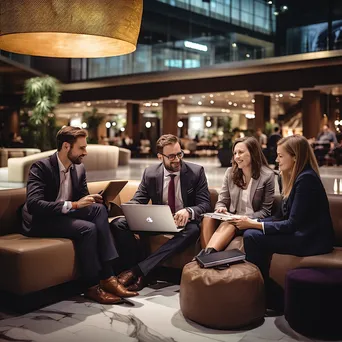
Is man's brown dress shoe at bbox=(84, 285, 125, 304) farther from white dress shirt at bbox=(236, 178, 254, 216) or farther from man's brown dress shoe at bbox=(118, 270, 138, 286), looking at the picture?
white dress shirt at bbox=(236, 178, 254, 216)

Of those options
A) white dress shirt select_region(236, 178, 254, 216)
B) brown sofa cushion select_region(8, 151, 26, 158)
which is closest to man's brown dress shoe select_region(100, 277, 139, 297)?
white dress shirt select_region(236, 178, 254, 216)

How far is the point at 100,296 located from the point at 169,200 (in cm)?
105

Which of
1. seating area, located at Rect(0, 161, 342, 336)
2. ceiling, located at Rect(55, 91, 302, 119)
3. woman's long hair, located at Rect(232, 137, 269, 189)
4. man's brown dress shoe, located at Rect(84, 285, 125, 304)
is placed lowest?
man's brown dress shoe, located at Rect(84, 285, 125, 304)

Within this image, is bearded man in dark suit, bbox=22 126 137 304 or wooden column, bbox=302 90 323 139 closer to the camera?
bearded man in dark suit, bbox=22 126 137 304

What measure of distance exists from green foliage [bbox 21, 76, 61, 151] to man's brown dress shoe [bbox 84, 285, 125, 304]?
42.1ft

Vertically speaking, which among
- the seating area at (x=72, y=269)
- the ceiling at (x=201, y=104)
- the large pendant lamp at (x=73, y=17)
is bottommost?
the seating area at (x=72, y=269)

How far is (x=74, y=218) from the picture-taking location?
3.94 metres

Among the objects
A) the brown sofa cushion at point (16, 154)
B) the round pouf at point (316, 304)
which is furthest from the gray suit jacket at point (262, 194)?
the brown sofa cushion at point (16, 154)

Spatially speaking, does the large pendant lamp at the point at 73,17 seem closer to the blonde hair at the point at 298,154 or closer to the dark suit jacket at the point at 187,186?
the blonde hair at the point at 298,154

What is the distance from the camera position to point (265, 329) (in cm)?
322

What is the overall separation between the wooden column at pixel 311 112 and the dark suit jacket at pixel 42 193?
18110 mm

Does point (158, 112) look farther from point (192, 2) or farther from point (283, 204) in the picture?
point (283, 204)

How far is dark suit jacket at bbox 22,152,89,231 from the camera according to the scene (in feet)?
12.7

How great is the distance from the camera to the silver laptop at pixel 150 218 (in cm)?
393
